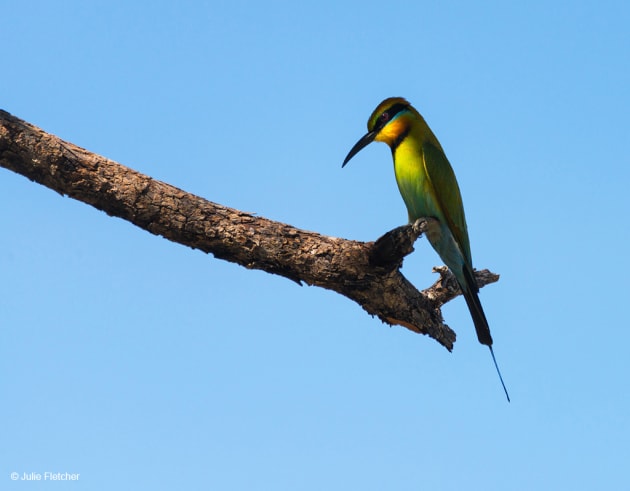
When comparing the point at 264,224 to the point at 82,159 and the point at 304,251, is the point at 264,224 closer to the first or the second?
the point at 304,251

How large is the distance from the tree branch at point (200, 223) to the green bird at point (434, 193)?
745 millimetres

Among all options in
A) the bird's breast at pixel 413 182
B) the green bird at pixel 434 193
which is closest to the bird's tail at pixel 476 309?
the green bird at pixel 434 193

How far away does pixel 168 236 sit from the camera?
400cm

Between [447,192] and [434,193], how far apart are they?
11cm

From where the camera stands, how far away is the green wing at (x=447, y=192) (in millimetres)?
4801

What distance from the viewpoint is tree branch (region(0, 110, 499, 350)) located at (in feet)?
12.8

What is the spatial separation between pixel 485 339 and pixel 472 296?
303 millimetres

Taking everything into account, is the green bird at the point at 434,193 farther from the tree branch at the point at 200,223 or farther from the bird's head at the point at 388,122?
the tree branch at the point at 200,223

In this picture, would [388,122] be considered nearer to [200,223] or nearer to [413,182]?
[413,182]

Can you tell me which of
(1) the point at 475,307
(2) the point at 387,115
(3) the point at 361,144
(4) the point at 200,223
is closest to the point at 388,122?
(2) the point at 387,115

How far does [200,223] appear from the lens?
3.92 metres

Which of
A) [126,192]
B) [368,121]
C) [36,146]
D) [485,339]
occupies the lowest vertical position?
[485,339]

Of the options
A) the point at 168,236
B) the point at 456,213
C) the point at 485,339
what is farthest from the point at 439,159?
the point at 168,236

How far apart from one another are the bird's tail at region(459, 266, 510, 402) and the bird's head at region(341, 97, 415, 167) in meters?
1.17
